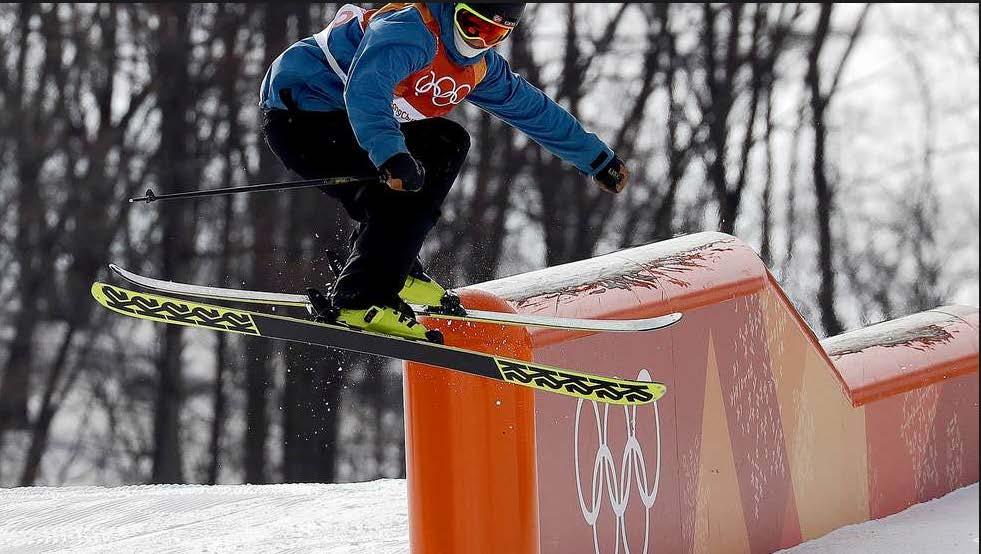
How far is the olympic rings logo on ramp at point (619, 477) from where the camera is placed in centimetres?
399

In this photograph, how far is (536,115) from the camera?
3816mm

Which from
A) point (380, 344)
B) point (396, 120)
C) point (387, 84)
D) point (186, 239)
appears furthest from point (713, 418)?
point (186, 239)

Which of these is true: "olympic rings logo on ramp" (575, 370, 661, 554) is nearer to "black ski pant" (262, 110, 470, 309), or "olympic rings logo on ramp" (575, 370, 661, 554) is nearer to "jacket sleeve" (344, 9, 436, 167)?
"black ski pant" (262, 110, 470, 309)

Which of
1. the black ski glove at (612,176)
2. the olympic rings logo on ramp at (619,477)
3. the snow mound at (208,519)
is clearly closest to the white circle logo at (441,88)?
the black ski glove at (612,176)

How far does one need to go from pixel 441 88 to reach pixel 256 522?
2687 millimetres

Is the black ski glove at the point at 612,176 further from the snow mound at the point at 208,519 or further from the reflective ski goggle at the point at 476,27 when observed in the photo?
the snow mound at the point at 208,519

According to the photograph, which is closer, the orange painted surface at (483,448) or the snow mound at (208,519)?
the orange painted surface at (483,448)

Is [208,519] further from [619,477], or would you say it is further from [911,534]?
[911,534]

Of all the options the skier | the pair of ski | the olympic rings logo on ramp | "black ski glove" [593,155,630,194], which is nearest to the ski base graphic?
the pair of ski

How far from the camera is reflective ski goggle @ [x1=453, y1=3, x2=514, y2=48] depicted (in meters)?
3.32

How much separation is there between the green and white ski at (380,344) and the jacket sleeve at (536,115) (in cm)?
69

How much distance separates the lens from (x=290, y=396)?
55.5 ft

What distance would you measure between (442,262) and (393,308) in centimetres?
1268

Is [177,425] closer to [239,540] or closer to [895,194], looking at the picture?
[895,194]
